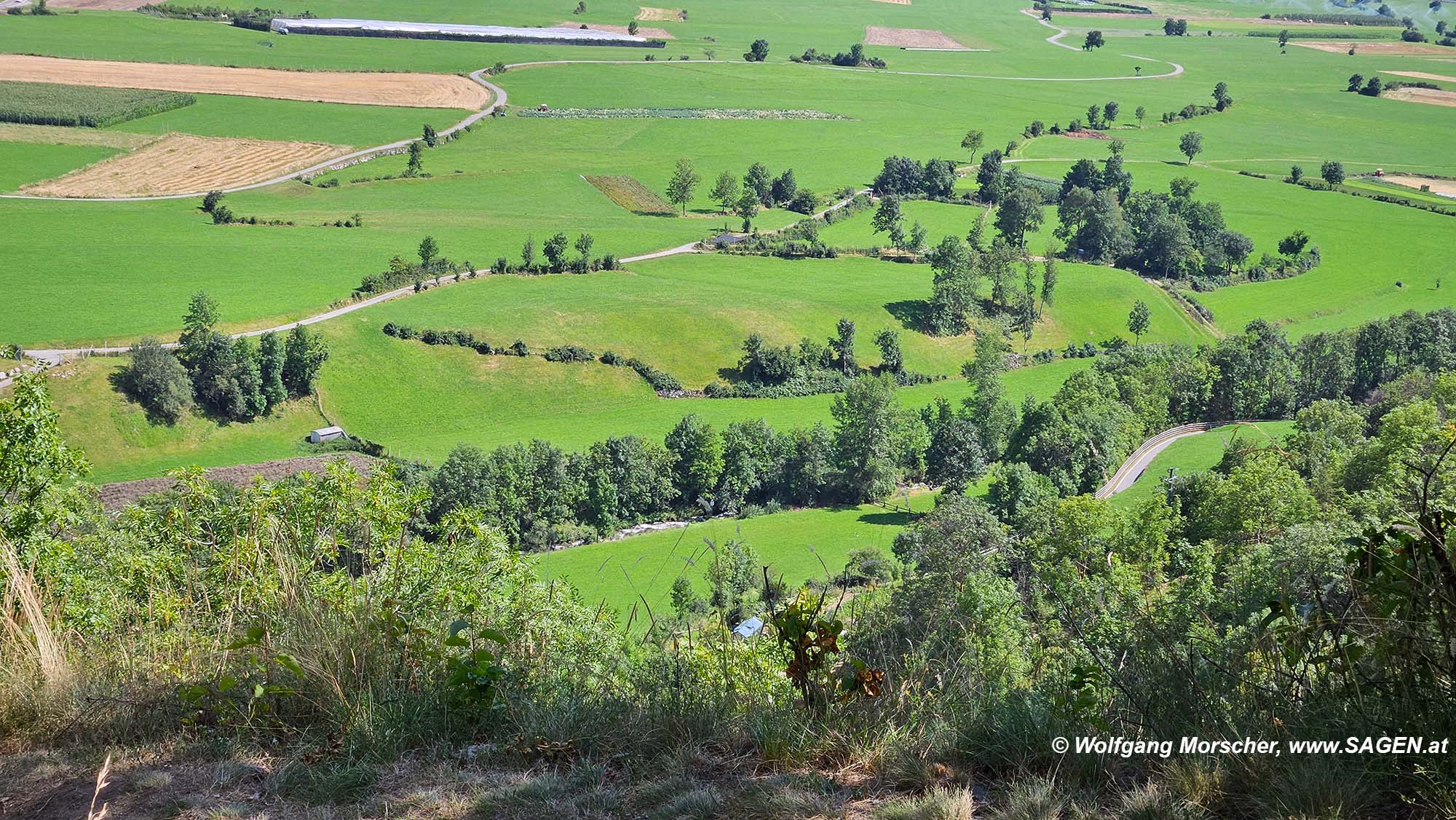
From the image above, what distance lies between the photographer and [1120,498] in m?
60.2

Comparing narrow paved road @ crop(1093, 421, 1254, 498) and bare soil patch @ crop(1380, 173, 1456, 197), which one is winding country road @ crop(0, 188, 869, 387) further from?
bare soil patch @ crop(1380, 173, 1456, 197)

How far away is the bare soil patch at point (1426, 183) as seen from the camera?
128 meters

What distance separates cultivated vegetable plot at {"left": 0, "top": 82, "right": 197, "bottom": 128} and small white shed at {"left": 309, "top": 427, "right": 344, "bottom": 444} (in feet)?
241

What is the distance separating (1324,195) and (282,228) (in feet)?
389

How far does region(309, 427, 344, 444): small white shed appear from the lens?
6494 centimetres

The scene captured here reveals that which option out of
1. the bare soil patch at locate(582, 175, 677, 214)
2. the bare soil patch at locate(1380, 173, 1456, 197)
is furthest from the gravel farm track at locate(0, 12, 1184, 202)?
the bare soil patch at locate(1380, 173, 1456, 197)

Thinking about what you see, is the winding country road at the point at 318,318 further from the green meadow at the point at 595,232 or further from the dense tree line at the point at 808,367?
the dense tree line at the point at 808,367

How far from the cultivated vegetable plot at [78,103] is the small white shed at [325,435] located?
241 feet

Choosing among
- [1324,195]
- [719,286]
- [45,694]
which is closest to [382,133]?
[719,286]

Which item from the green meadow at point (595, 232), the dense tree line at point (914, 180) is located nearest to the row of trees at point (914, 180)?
the dense tree line at point (914, 180)

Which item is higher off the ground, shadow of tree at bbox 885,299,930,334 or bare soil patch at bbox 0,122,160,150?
bare soil patch at bbox 0,122,160,150

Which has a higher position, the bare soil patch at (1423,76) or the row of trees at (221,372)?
the bare soil patch at (1423,76)

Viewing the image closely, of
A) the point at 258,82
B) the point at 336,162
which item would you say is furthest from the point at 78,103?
the point at 336,162

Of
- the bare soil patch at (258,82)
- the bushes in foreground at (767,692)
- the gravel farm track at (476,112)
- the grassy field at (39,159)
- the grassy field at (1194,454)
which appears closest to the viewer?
the bushes in foreground at (767,692)
